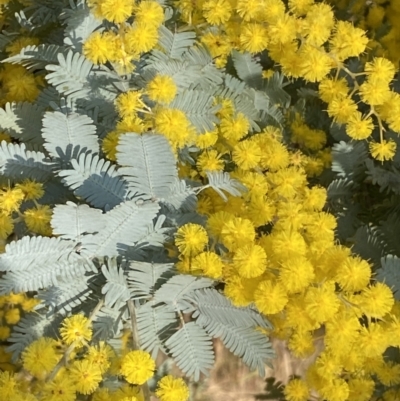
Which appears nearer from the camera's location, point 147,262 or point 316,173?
point 147,262

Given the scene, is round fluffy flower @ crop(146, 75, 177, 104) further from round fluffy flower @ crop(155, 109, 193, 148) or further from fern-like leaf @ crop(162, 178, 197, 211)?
fern-like leaf @ crop(162, 178, 197, 211)

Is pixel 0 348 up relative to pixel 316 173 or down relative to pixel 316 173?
down

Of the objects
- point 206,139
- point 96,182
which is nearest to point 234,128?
point 206,139

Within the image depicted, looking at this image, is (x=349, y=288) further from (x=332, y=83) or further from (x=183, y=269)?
(x=332, y=83)

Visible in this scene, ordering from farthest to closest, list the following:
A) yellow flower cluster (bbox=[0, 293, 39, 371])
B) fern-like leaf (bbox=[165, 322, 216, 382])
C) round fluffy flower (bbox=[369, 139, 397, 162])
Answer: yellow flower cluster (bbox=[0, 293, 39, 371])
round fluffy flower (bbox=[369, 139, 397, 162])
fern-like leaf (bbox=[165, 322, 216, 382])

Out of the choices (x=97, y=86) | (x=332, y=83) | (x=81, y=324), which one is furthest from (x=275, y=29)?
(x=81, y=324)

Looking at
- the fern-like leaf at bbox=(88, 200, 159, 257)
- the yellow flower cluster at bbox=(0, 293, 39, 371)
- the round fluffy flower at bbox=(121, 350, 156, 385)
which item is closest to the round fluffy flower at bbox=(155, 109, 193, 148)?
the fern-like leaf at bbox=(88, 200, 159, 257)

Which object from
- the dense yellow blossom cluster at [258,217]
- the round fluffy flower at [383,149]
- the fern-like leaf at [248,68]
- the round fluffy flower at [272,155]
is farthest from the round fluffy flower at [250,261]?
the fern-like leaf at [248,68]
